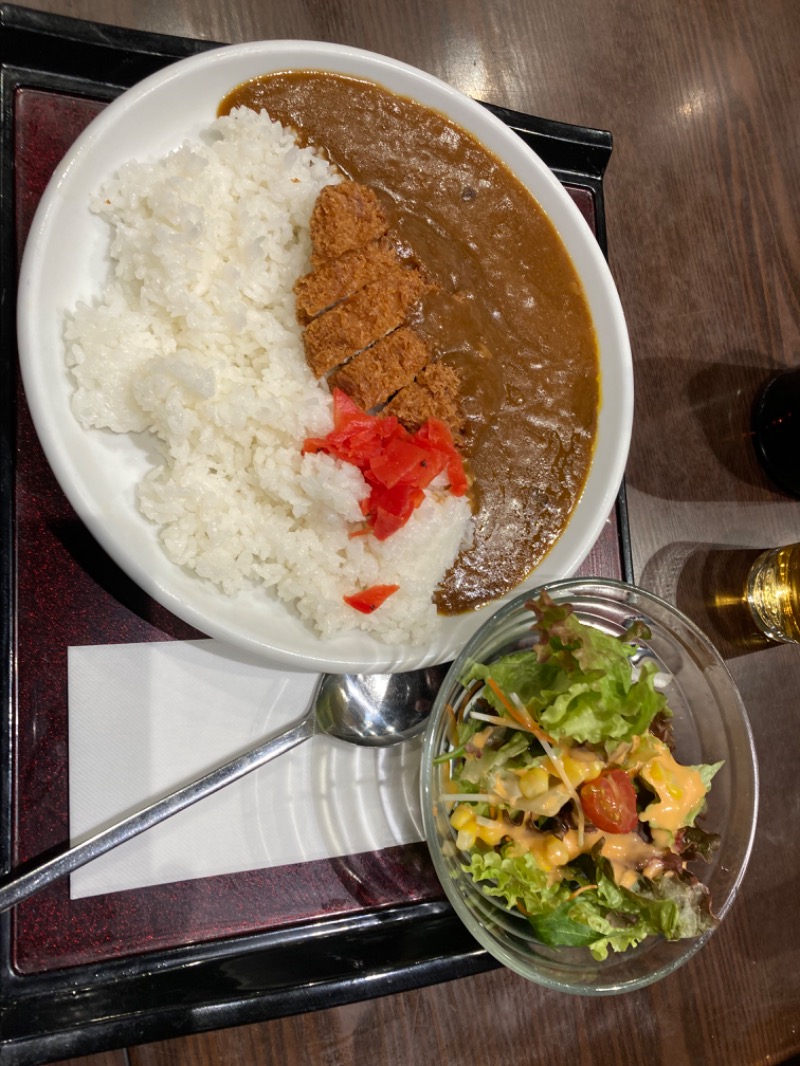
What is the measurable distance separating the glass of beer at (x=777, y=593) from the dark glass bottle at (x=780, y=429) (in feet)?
0.81

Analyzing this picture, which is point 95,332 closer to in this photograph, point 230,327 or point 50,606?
point 230,327

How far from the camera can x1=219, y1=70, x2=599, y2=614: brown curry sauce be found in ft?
6.52

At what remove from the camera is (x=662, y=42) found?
2.67 m

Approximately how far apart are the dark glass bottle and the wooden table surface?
46 mm

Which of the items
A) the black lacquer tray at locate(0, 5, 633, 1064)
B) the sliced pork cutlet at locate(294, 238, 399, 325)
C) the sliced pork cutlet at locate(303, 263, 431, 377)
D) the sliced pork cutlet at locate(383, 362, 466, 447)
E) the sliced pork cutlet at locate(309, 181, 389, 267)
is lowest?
the black lacquer tray at locate(0, 5, 633, 1064)

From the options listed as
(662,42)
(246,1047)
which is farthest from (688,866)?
(662,42)

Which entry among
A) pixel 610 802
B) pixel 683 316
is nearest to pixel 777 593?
pixel 683 316

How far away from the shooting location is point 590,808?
170cm

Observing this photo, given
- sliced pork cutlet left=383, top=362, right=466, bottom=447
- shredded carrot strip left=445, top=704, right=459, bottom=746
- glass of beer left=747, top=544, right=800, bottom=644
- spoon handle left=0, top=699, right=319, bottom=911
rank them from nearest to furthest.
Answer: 1. spoon handle left=0, top=699, right=319, bottom=911
2. shredded carrot strip left=445, top=704, right=459, bottom=746
3. sliced pork cutlet left=383, top=362, right=466, bottom=447
4. glass of beer left=747, top=544, right=800, bottom=644

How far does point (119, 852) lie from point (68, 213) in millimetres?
1393

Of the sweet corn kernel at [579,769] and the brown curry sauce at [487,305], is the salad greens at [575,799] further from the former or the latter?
the brown curry sauce at [487,305]

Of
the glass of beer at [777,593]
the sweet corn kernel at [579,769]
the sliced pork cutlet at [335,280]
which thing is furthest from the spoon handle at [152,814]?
the glass of beer at [777,593]

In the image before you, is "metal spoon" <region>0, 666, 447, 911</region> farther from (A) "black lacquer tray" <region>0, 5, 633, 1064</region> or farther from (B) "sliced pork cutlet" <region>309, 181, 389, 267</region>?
(B) "sliced pork cutlet" <region>309, 181, 389, 267</region>

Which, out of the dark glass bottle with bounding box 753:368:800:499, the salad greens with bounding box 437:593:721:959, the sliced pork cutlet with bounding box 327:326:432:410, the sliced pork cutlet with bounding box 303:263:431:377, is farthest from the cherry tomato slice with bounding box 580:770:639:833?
the dark glass bottle with bounding box 753:368:800:499
